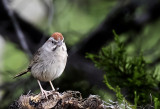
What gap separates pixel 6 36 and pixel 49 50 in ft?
5.82

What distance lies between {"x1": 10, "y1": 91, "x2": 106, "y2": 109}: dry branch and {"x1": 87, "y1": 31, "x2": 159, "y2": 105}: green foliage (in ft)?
2.05

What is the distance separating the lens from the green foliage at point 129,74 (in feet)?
10.6

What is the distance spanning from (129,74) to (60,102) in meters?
0.92

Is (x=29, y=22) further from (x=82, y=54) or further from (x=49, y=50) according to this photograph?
(x=49, y=50)

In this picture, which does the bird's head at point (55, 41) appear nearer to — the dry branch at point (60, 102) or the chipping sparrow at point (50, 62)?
the chipping sparrow at point (50, 62)

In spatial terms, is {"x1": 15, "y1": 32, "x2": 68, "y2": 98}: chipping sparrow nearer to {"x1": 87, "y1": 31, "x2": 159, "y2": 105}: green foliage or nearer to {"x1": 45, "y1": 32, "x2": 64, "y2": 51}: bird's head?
{"x1": 45, "y1": 32, "x2": 64, "y2": 51}: bird's head

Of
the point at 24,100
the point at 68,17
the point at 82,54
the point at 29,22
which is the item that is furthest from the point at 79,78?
the point at 68,17

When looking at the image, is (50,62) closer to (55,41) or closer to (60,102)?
(55,41)

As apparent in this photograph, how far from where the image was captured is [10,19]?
19.6 ft

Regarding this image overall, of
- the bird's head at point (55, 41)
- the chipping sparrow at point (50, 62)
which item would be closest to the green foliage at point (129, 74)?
the bird's head at point (55, 41)

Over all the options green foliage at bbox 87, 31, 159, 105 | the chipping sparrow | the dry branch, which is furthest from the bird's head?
the dry branch

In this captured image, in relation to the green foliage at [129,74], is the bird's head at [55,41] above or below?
above

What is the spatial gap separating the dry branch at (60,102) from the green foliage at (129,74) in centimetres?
63

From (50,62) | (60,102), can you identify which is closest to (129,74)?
(60,102)
